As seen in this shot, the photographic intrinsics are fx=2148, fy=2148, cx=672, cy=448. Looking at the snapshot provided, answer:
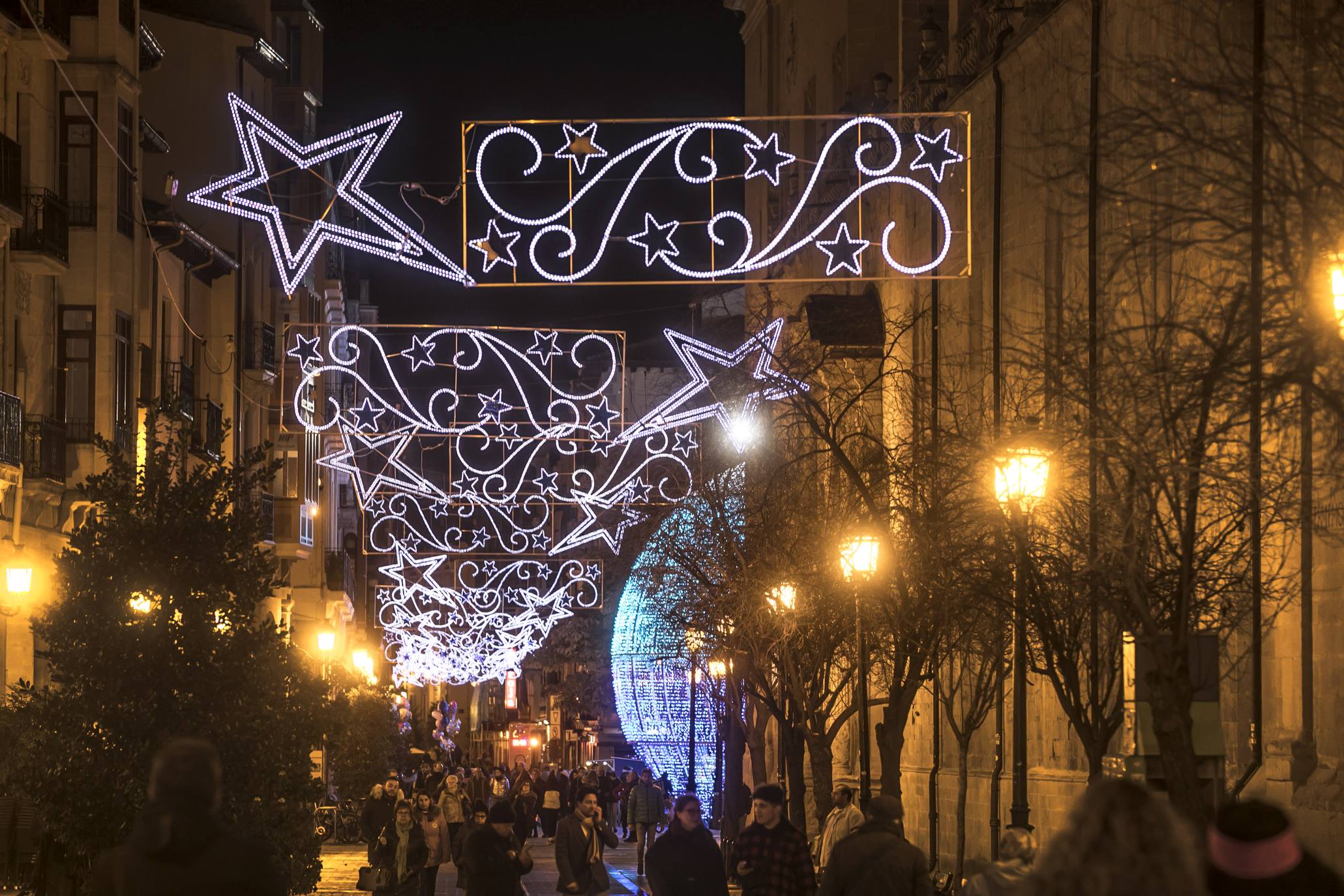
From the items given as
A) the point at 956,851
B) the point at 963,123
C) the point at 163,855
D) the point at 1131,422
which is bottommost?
the point at 956,851

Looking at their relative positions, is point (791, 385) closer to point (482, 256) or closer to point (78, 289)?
point (482, 256)

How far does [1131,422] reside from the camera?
1452cm

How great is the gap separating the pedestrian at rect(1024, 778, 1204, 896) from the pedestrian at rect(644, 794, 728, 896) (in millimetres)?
9185

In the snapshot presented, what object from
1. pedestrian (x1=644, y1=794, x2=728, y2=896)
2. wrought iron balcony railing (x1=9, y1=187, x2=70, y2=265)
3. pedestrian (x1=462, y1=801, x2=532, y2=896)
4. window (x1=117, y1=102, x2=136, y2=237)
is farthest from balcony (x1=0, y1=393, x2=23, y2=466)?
pedestrian (x1=644, y1=794, x2=728, y2=896)

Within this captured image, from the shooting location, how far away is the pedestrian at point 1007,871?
12.1 metres

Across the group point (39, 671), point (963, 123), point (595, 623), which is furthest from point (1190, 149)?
point (595, 623)

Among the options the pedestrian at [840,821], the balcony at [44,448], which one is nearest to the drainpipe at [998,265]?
the pedestrian at [840,821]

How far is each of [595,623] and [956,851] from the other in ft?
147

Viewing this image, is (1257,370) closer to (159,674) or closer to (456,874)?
(159,674)

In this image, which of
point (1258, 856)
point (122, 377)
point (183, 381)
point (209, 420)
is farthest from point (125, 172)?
point (1258, 856)

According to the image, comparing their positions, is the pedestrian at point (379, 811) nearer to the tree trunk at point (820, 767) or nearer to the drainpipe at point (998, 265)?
the tree trunk at point (820, 767)

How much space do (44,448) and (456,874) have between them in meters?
14.4

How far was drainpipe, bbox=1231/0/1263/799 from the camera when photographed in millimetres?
10906

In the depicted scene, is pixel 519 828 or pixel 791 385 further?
pixel 519 828
